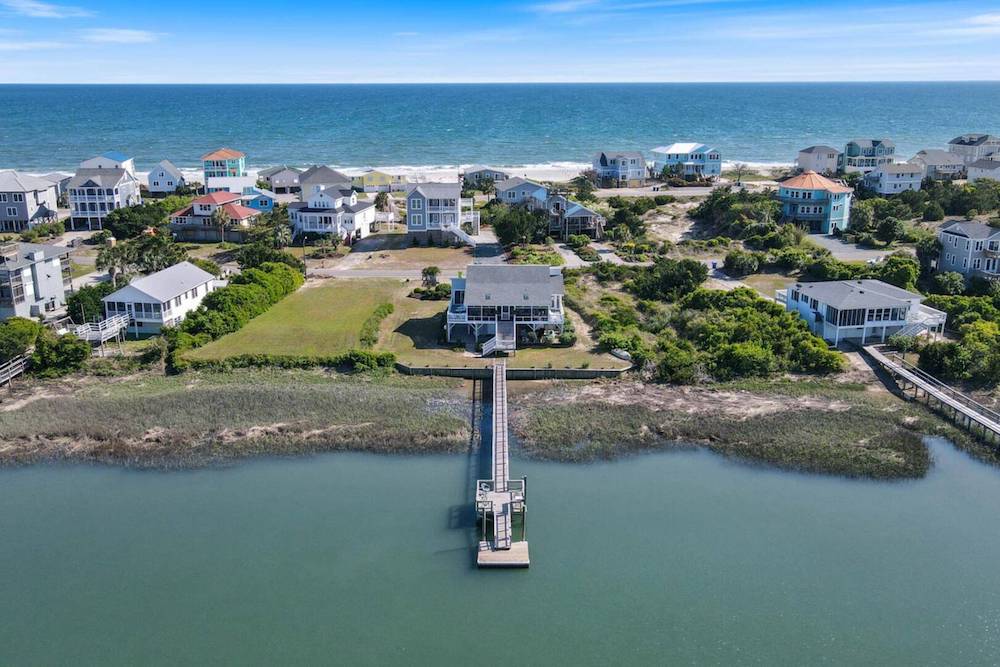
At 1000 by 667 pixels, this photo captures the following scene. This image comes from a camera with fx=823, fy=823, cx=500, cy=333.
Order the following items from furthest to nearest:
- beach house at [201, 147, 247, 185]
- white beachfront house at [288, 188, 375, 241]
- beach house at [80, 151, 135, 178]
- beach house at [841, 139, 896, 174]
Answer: beach house at [841, 139, 896, 174]
beach house at [201, 147, 247, 185]
beach house at [80, 151, 135, 178]
white beachfront house at [288, 188, 375, 241]

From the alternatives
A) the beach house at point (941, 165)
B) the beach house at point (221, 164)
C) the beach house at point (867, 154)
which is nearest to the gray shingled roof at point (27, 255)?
the beach house at point (221, 164)

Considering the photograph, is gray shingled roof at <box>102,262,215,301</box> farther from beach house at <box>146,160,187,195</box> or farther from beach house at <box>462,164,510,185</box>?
beach house at <box>462,164,510,185</box>

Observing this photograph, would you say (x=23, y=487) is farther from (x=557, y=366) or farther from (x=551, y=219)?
(x=551, y=219)

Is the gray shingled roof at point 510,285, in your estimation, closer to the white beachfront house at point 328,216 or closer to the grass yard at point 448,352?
the grass yard at point 448,352

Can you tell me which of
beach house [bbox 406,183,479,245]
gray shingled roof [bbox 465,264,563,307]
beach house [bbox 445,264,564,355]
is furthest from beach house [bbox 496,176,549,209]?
beach house [bbox 445,264,564,355]

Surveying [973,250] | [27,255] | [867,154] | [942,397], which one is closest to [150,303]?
[27,255]
